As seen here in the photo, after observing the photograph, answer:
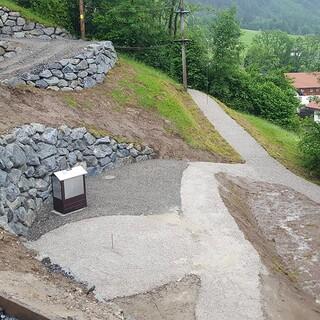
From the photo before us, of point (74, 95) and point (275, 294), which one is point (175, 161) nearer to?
point (74, 95)

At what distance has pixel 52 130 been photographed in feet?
51.4

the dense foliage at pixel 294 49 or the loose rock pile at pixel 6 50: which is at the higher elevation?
the loose rock pile at pixel 6 50

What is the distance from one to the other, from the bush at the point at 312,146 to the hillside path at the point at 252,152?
1.47 metres

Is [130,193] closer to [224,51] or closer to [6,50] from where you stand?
[6,50]

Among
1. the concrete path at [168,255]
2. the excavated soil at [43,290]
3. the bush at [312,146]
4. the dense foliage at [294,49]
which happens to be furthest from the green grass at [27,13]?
the dense foliage at [294,49]

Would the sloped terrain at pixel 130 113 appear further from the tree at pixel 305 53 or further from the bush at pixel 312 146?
the tree at pixel 305 53

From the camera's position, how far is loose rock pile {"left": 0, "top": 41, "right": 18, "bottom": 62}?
2214 cm

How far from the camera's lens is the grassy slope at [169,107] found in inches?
842

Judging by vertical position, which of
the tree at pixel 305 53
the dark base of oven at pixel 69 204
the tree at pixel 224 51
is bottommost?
the tree at pixel 305 53

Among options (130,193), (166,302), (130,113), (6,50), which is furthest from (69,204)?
(6,50)

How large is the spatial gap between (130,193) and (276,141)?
1266 cm

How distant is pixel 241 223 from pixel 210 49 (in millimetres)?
19715

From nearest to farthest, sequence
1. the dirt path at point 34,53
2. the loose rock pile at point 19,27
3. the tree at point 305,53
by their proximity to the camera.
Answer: the dirt path at point 34,53 → the loose rock pile at point 19,27 → the tree at point 305,53

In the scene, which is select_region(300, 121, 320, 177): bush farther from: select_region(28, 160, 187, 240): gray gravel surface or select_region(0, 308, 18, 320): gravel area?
select_region(0, 308, 18, 320): gravel area
